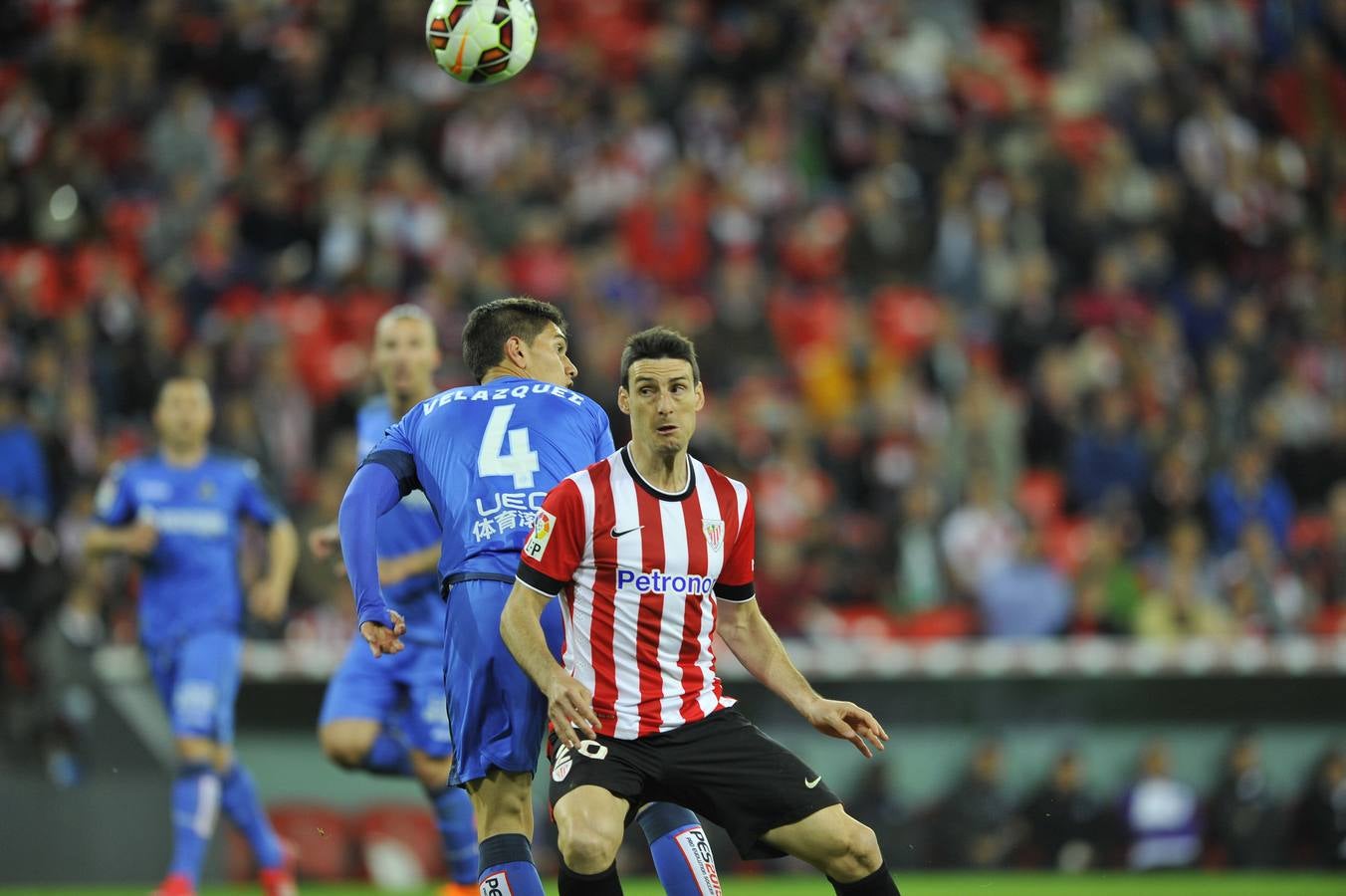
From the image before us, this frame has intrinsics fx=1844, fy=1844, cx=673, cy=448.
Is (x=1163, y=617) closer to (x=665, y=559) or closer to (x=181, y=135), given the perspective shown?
(x=665, y=559)

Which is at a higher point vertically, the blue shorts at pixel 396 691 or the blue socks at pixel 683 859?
the blue shorts at pixel 396 691

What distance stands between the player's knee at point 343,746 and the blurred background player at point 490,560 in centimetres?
223

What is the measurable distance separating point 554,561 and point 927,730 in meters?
6.93

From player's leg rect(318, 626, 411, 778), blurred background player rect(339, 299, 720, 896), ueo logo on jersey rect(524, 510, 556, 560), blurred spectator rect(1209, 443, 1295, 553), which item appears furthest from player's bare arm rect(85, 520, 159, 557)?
blurred spectator rect(1209, 443, 1295, 553)

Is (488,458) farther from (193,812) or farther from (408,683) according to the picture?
(193,812)

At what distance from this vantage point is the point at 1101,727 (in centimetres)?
1202

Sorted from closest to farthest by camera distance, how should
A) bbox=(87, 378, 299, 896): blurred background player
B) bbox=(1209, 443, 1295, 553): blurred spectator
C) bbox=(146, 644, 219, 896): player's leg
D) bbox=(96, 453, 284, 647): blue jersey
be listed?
bbox=(146, 644, 219, 896): player's leg
bbox=(87, 378, 299, 896): blurred background player
bbox=(96, 453, 284, 647): blue jersey
bbox=(1209, 443, 1295, 553): blurred spectator

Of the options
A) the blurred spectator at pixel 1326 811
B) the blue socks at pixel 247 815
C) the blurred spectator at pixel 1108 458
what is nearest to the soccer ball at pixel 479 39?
the blue socks at pixel 247 815

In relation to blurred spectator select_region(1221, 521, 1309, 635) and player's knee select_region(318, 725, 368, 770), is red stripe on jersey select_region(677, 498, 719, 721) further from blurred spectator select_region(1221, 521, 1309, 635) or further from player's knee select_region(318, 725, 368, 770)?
blurred spectator select_region(1221, 521, 1309, 635)

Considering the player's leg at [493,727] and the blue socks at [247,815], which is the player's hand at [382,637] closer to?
the player's leg at [493,727]

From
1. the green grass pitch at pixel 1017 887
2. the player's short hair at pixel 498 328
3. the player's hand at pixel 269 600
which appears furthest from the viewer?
the green grass pitch at pixel 1017 887

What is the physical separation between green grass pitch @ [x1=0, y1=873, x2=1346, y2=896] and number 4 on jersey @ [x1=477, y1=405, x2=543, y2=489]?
4668mm

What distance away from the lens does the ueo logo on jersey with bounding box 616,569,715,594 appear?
18.2 feet

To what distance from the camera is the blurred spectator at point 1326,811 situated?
11820mm
